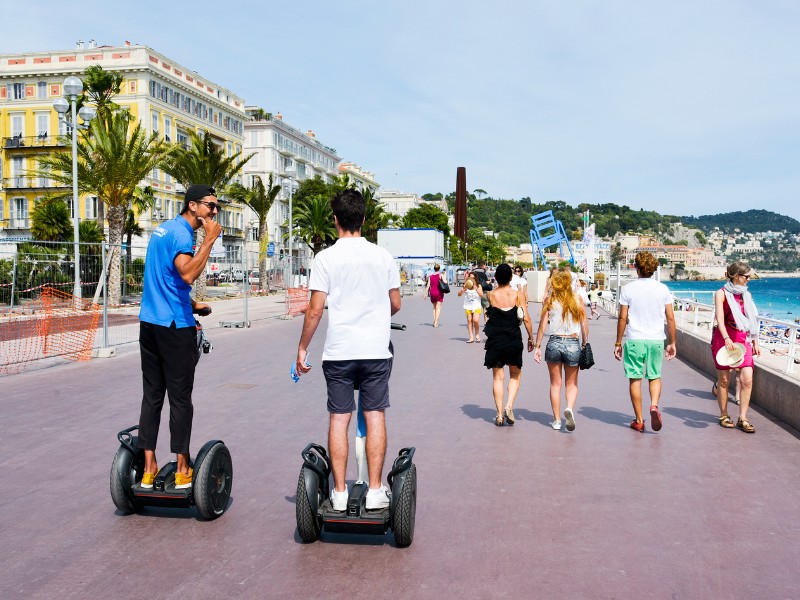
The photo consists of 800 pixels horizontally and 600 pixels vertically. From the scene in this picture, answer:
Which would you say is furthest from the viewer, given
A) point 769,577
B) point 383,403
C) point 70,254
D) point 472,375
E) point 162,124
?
point 162,124

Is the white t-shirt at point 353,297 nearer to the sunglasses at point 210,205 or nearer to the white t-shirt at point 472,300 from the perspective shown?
the sunglasses at point 210,205

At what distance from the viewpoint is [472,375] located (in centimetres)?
1124

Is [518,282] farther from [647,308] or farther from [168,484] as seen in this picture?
[168,484]

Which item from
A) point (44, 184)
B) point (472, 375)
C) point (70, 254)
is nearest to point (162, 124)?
point (44, 184)

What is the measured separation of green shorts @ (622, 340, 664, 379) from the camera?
7211 millimetres

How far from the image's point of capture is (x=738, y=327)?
24.4ft

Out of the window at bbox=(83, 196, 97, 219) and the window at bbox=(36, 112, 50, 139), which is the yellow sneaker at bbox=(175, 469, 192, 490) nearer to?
the window at bbox=(83, 196, 97, 219)

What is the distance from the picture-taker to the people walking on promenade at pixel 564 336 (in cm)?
739

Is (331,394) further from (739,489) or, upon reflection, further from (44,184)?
(44,184)

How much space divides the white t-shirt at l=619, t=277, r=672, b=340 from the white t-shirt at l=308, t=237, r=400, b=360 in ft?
13.0

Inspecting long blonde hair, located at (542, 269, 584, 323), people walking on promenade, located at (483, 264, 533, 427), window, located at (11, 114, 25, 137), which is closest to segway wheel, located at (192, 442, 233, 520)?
people walking on promenade, located at (483, 264, 533, 427)

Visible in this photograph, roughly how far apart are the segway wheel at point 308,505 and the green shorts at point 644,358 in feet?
13.6

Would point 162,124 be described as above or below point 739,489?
above

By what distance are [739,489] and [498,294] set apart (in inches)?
127
